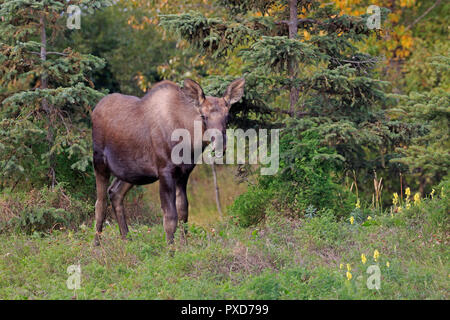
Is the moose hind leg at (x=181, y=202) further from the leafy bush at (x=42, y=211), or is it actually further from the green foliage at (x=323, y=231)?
the leafy bush at (x=42, y=211)

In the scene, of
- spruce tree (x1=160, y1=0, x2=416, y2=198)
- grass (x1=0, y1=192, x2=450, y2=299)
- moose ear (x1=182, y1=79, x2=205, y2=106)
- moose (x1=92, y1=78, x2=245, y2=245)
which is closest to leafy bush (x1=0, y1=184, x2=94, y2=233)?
grass (x1=0, y1=192, x2=450, y2=299)

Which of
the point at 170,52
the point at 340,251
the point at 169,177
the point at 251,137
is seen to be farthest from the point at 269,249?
the point at 170,52

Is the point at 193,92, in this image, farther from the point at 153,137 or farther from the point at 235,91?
the point at 153,137

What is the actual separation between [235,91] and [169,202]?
1772 mm

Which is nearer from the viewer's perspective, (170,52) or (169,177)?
(169,177)

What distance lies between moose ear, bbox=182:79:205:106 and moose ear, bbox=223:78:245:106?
0.42 metres

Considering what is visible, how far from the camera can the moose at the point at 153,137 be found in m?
8.23

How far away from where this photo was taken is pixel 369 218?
919 cm

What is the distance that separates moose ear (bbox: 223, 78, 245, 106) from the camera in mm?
8445

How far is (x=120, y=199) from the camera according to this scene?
9375 mm

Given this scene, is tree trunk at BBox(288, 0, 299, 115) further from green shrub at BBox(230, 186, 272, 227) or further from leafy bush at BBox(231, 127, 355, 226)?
green shrub at BBox(230, 186, 272, 227)

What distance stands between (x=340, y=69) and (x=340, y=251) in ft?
11.7

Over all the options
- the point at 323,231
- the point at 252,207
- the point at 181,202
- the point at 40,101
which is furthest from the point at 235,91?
the point at 40,101
